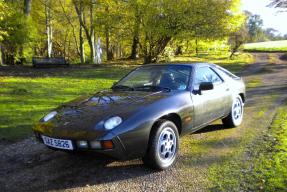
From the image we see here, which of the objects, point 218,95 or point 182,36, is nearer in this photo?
point 218,95

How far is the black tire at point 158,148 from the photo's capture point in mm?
4430

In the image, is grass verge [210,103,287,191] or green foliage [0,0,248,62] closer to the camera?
grass verge [210,103,287,191]

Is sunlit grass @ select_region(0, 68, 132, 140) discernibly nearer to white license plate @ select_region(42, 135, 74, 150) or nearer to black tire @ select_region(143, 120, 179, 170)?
white license plate @ select_region(42, 135, 74, 150)

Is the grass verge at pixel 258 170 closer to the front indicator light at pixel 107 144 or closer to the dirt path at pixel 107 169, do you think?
the dirt path at pixel 107 169

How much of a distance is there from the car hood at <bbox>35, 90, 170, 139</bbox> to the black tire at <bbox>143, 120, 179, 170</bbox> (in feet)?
1.19

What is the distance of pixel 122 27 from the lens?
72.7 feet

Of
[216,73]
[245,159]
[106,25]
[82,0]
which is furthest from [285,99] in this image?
[82,0]

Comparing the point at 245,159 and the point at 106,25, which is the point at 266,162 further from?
the point at 106,25

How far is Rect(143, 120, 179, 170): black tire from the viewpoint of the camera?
4.43 m

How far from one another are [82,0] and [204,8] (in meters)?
9.51

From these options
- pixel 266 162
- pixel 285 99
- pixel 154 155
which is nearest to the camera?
pixel 154 155

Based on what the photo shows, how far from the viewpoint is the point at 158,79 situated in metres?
5.65

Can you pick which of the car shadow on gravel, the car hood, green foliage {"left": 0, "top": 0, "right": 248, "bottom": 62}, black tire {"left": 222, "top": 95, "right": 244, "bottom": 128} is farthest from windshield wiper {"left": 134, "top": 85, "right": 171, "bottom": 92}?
green foliage {"left": 0, "top": 0, "right": 248, "bottom": 62}

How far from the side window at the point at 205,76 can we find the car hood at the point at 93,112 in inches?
34.8
